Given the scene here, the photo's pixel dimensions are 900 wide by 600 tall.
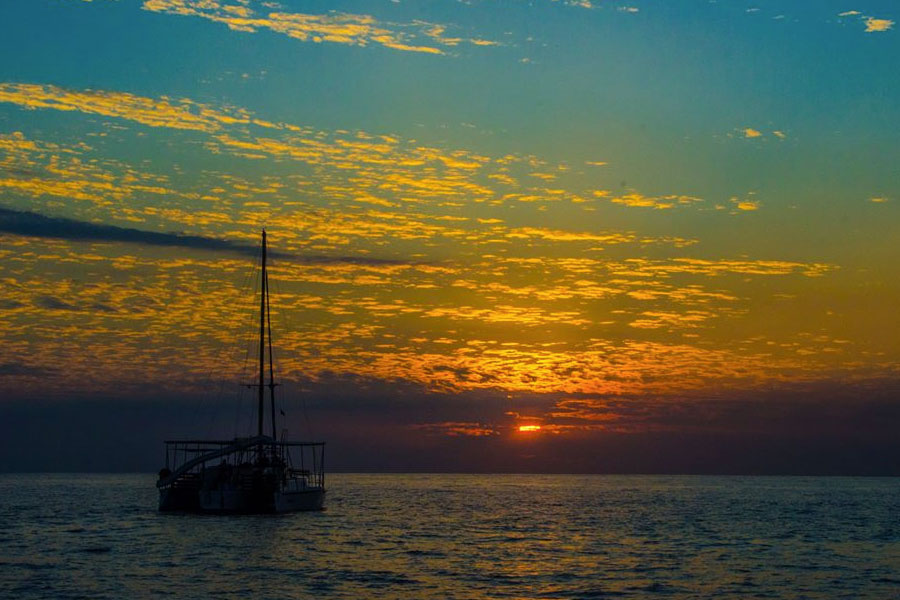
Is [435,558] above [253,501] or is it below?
below

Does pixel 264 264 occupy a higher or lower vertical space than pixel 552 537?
higher

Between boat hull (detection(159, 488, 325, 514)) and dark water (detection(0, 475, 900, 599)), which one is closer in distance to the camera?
dark water (detection(0, 475, 900, 599))

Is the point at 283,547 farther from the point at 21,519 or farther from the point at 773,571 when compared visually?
the point at 21,519

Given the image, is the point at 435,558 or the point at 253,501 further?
the point at 253,501

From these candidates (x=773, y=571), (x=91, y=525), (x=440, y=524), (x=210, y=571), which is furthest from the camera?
(x=440, y=524)

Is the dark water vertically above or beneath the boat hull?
beneath

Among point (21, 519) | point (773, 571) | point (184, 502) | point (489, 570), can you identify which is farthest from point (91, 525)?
point (773, 571)

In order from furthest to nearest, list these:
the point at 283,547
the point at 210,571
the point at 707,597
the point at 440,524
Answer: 1. the point at 440,524
2. the point at 283,547
3. the point at 210,571
4. the point at 707,597

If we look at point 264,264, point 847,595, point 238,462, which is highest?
point 264,264

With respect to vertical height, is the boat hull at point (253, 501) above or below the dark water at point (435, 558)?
above

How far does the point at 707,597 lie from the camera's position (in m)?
51.2

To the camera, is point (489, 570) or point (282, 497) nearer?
point (489, 570)

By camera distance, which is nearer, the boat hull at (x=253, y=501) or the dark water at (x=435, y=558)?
the dark water at (x=435, y=558)

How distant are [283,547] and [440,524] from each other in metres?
37.4
